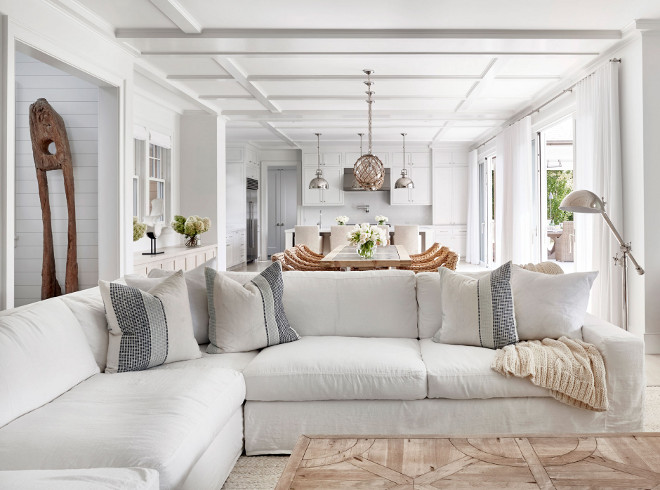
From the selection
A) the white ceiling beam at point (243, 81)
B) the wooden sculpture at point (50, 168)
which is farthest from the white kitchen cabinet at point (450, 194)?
the wooden sculpture at point (50, 168)

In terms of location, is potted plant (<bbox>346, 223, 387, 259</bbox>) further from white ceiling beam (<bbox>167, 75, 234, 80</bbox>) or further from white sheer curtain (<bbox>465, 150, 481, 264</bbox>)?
white sheer curtain (<bbox>465, 150, 481, 264</bbox>)

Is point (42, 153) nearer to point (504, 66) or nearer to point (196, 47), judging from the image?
point (196, 47)

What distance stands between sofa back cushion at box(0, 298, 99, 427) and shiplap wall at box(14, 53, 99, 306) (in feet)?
8.82

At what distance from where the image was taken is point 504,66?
6.39m

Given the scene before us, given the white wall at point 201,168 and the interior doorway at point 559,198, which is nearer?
the white wall at point 201,168

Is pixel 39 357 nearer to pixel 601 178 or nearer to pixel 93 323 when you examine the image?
pixel 93 323

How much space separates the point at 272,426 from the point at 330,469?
1.14 m

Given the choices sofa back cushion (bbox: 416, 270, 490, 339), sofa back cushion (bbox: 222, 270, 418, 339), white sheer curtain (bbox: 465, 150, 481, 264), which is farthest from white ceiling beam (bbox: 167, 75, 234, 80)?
white sheer curtain (bbox: 465, 150, 481, 264)

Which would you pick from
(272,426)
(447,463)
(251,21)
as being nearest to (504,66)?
(251,21)

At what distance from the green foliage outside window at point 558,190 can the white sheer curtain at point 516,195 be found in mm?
4057

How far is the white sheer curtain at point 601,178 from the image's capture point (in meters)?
5.43

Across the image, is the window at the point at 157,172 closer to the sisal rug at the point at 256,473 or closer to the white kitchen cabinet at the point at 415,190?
the sisal rug at the point at 256,473

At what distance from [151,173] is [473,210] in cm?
723

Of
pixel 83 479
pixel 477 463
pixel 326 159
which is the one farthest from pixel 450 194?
pixel 83 479
